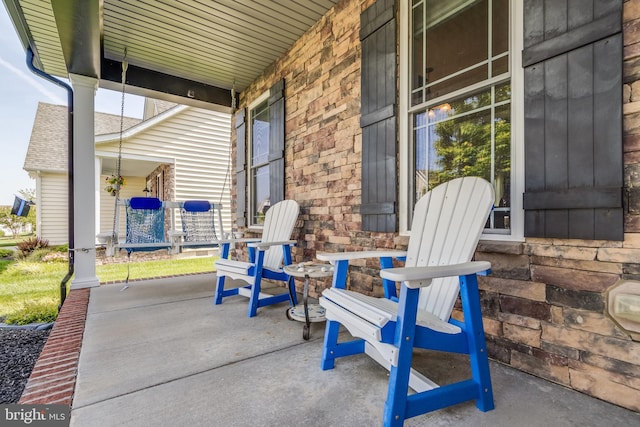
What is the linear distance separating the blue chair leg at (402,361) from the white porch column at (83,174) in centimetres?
393

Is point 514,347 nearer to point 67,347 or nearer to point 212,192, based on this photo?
point 67,347

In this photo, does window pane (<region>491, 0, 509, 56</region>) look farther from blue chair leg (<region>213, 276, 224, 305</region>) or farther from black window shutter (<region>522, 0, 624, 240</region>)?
blue chair leg (<region>213, 276, 224, 305</region>)

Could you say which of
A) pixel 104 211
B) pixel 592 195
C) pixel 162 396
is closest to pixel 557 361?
pixel 592 195

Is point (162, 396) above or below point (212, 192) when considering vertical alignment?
below

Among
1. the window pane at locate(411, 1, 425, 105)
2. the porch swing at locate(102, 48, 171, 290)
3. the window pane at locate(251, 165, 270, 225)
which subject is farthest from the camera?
the window pane at locate(251, 165, 270, 225)

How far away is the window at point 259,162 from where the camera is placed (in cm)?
443

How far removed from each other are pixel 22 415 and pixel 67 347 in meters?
0.79

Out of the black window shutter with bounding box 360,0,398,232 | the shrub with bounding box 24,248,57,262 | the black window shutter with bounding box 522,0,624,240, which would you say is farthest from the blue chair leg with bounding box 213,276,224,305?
the shrub with bounding box 24,248,57,262

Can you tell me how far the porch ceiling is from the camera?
9.55 ft

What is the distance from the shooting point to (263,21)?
329 centimetres

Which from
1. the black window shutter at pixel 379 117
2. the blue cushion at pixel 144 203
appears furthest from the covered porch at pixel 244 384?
the blue cushion at pixel 144 203

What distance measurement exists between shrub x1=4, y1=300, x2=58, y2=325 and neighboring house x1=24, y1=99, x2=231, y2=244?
3741mm

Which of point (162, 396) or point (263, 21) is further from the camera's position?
point (263, 21)

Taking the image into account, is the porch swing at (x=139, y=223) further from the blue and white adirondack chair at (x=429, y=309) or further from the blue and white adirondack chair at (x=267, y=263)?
the blue and white adirondack chair at (x=429, y=309)
